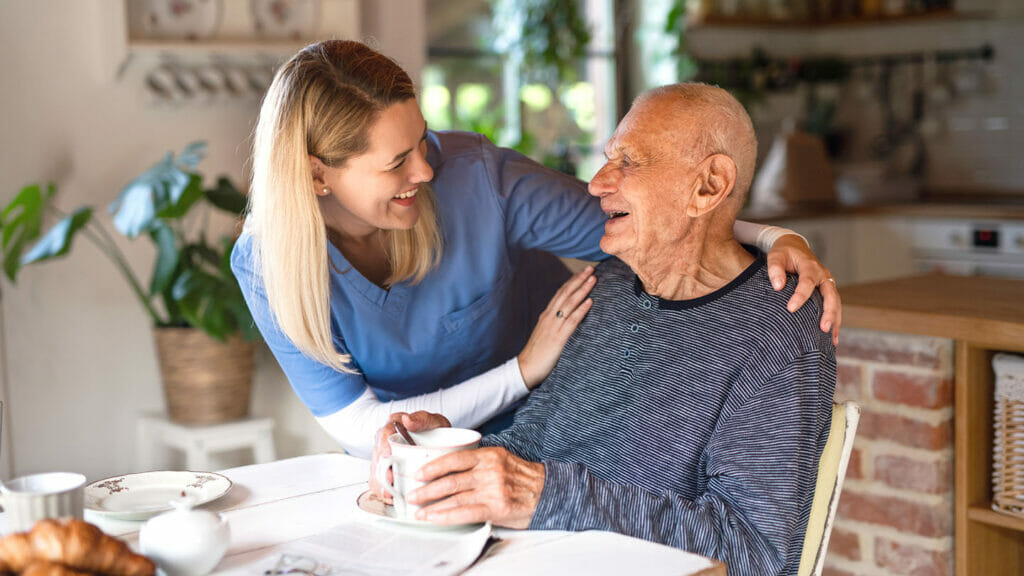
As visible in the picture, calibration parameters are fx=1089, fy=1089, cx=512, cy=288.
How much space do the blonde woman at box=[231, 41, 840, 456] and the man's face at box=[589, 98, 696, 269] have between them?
0.27ft

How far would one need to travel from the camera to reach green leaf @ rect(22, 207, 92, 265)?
2.77 meters

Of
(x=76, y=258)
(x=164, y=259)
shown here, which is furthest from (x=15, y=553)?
(x=76, y=258)

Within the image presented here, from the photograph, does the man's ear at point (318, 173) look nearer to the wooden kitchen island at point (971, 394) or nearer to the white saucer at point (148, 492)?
the white saucer at point (148, 492)

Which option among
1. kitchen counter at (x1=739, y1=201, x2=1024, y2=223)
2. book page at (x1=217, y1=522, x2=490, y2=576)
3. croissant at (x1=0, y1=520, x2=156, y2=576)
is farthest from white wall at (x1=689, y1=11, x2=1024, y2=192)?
croissant at (x1=0, y1=520, x2=156, y2=576)

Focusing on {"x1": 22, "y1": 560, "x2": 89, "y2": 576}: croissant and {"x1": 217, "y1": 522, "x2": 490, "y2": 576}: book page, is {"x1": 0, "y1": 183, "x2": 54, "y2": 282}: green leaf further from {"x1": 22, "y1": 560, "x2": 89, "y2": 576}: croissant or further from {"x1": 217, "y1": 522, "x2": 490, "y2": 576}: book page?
{"x1": 22, "y1": 560, "x2": 89, "y2": 576}: croissant

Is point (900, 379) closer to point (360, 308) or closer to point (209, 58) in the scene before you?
point (360, 308)

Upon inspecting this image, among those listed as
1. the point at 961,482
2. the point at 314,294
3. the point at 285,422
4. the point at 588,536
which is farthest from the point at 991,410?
the point at 285,422

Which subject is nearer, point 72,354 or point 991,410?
point 991,410

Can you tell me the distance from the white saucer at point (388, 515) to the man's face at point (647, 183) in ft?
1.65

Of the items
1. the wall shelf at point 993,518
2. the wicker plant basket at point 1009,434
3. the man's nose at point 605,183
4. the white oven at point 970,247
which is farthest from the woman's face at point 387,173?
the white oven at point 970,247

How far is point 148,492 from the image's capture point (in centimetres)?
146

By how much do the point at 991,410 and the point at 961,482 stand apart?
0.49 ft

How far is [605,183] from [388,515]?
592mm

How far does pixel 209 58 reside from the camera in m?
3.42
